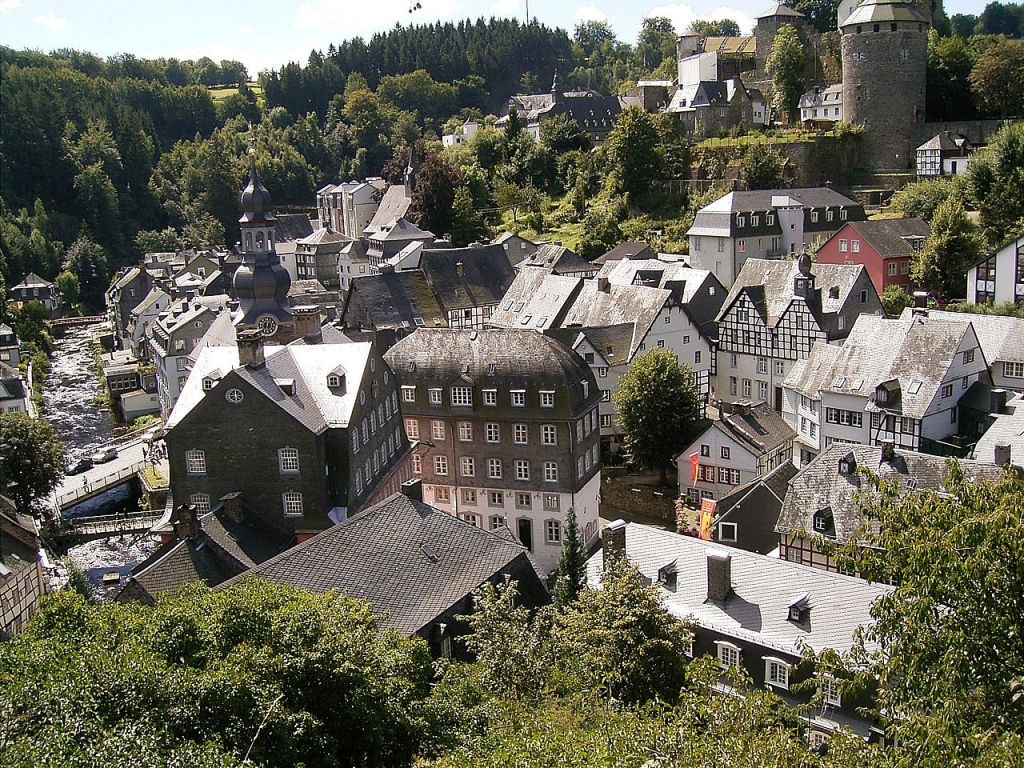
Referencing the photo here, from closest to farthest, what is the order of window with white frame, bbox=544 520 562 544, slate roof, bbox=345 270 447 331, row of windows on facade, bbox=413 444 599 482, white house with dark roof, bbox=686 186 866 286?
row of windows on facade, bbox=413 444 599 482, window with white frame, bbox=544 520 562 544, slate roof, bbox=345 270 447 331, white house with dark roof, bbox=686 186 866 286

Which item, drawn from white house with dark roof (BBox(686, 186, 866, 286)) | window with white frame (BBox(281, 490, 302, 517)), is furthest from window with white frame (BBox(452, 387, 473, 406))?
white house with dark roof (BBox(686, 186, 866, 286))

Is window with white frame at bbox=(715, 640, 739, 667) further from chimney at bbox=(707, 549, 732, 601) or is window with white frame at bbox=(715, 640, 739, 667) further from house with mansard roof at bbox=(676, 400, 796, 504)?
house with mansard roof at bbox=(676, 400, 796, 504)

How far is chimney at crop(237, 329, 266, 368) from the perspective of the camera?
3503cm

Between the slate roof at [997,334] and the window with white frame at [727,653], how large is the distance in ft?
74.5

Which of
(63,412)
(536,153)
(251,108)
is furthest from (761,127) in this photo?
(251,108)

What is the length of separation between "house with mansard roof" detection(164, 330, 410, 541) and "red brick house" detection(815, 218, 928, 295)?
38.4 metres

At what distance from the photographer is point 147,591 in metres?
27.2

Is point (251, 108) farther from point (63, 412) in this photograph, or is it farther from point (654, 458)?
point (654, 458)

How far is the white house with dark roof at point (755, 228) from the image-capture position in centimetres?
6719

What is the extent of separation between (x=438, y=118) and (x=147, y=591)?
16144cm

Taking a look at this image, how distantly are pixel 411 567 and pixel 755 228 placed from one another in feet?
161

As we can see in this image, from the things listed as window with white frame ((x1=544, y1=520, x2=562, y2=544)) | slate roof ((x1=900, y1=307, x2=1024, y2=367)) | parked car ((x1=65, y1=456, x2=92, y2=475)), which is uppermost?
slate roof ((x1=900, y1=307, x2=1024, y2=367))

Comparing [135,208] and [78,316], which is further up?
[135,208]

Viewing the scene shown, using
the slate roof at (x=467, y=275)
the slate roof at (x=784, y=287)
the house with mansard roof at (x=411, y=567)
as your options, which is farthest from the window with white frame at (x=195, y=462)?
the slate roof at (x=467, y=275)
